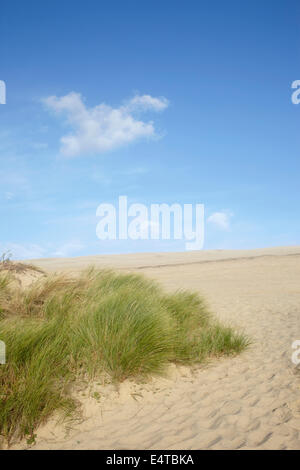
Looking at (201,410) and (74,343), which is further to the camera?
(74,343)

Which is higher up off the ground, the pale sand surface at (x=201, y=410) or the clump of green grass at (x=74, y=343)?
the clump of green grass at (x=74, y=343)

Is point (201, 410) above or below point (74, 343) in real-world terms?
below

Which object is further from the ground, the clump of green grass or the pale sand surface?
the clump of green grass

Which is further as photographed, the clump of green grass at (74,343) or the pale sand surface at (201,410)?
the clump of green grass at (74,343)

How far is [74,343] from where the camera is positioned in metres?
4.55

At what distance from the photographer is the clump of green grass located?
3559 millimetres

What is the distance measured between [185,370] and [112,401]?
1.49 m

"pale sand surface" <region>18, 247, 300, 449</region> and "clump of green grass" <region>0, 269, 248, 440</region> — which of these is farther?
"clump of green grass" <region>0, 269, 248, 440</region>

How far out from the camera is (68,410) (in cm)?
374

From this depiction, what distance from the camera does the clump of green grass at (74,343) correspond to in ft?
11.7

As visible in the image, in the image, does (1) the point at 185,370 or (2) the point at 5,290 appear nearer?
(1) the point at 185,370

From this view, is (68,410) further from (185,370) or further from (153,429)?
(185,370)

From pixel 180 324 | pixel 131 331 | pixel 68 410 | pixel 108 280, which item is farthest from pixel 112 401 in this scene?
pixel 108 280
